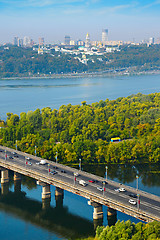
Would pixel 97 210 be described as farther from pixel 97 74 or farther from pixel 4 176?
pixel 97 74

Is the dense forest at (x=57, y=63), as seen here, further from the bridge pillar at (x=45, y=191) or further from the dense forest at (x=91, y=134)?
the bridge pillar at (x=45, y=191)

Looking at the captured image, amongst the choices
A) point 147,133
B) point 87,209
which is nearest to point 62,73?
point 147,133

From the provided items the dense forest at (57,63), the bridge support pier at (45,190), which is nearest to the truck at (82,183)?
the bridge support pier at (45,190)

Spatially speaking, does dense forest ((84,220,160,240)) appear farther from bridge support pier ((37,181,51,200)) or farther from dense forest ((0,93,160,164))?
dense forest ((0,93,160,164))

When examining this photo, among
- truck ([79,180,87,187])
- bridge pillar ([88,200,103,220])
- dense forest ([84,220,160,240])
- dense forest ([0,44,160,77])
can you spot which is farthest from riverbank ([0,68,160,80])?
dense forest ([84,220,160,240])

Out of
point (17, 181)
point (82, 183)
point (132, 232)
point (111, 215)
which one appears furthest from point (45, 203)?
point (132, 232)
